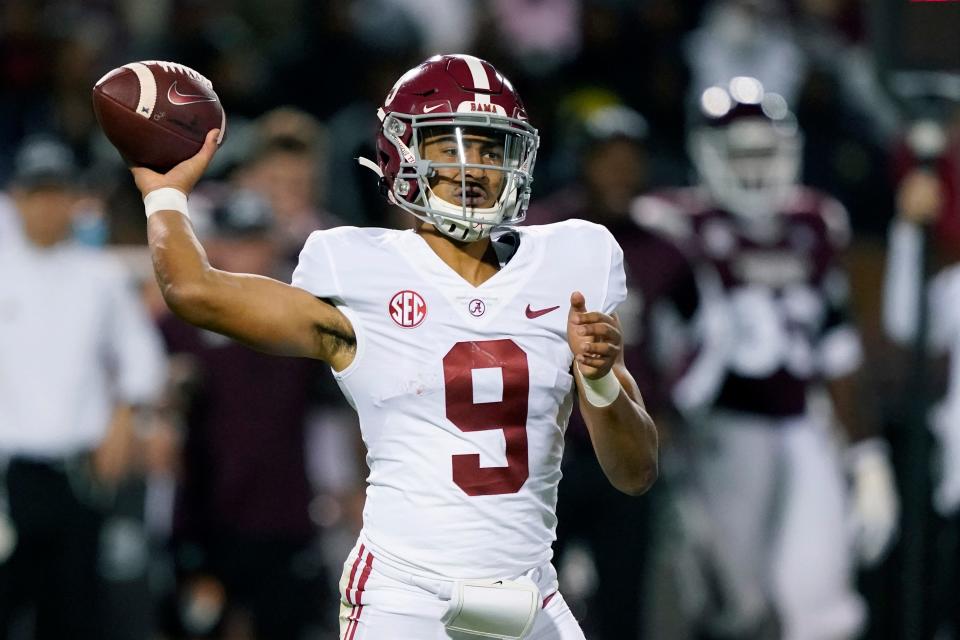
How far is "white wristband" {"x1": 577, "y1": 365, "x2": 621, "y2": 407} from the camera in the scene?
2908mm

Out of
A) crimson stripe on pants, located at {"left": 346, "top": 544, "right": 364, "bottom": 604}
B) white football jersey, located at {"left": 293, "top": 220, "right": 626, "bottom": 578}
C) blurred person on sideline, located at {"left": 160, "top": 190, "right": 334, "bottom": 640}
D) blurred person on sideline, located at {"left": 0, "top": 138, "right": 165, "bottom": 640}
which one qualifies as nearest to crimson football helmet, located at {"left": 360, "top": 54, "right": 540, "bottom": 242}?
white football jersey, located at {"left": 293, "top": 220, "right": 626, "bottom": 578}

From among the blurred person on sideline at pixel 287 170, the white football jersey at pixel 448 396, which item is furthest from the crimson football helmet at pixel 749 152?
the white football jersey at pixel 448 396

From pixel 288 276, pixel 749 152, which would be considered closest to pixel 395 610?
pixel 288 276

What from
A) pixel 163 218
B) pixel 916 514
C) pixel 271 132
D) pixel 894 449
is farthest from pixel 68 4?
pixel 163 218

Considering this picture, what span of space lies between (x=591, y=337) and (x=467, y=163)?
16.6 inches

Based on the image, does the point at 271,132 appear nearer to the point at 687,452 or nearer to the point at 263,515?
the point at 263,515

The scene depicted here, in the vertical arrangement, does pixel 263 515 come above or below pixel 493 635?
below

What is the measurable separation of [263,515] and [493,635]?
2636 millimetres

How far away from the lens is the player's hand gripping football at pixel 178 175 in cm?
295

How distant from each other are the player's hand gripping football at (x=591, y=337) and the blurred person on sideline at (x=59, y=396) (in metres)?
3.08

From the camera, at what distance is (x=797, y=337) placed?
605 centimetres

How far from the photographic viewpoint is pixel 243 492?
5441 mm

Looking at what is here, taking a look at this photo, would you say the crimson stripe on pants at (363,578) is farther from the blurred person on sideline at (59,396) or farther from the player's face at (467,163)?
the blurred person on sideline at (59,396)

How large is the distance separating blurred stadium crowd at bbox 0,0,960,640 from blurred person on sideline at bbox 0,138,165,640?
0.04 feet
